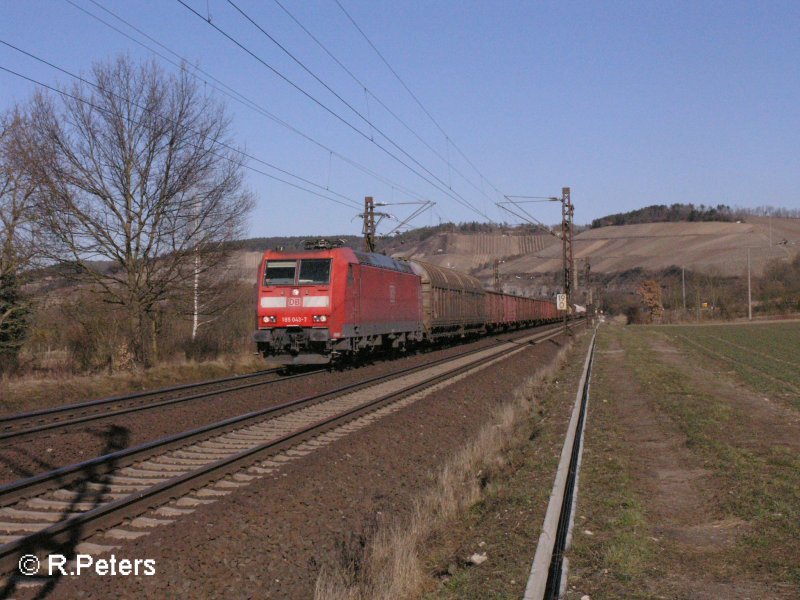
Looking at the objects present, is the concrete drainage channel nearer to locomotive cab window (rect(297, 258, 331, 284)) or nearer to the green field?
the green field

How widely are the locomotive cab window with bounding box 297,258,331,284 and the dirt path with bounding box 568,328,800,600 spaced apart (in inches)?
308

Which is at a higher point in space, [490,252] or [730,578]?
[490,252]

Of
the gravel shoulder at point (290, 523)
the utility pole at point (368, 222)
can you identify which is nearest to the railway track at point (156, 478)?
the gravel shoulder at point (290, 523)

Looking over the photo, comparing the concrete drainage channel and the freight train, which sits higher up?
the freight train

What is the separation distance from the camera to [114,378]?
1891cm

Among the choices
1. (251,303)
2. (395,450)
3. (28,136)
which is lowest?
(395,450)

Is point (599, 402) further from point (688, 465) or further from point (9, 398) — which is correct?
point (9, 398)

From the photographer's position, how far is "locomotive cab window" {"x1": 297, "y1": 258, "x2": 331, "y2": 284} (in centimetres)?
2069

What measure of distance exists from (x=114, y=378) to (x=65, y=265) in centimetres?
526

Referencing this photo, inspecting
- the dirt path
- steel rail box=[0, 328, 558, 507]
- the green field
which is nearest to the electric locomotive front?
steel rail box=[0, 328, 558, 507]

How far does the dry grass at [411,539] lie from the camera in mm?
5707

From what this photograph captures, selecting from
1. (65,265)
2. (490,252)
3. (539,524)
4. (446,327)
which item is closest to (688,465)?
(539,524)

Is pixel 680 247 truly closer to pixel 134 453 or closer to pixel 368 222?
pixel 368 222

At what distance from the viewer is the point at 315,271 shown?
68.4ft
